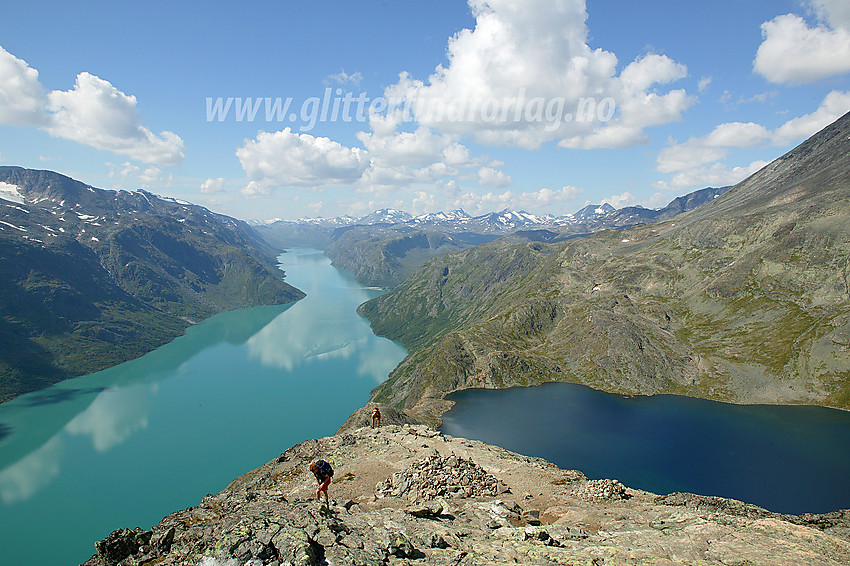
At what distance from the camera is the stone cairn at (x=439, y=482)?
37.8 m

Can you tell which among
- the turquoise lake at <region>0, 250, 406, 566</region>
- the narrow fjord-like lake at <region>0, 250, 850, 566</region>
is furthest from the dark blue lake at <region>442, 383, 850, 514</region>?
the turquoise lake at <region>0, 250, 406, 566</region>

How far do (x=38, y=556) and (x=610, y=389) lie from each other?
190988 millimetres

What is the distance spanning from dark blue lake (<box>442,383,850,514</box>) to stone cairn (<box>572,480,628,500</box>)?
71.2 meters

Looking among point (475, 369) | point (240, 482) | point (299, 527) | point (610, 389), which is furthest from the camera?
point (475, 369)

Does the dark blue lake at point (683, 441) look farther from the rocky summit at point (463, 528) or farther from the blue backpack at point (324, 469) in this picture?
the blue backpack at point (324, 469)

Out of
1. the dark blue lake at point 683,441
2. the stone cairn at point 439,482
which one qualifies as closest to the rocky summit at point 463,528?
the stone cairn at point 439,482

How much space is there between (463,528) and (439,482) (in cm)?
1174

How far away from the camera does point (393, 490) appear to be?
127 feet

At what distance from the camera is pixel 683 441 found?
12256 cm

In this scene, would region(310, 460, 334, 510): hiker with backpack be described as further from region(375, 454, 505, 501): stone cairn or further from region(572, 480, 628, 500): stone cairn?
region(572, 480, 628, 500): stone cairn

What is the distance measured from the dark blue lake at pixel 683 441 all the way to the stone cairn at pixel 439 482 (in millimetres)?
76546

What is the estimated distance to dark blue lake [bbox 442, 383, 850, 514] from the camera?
325ft

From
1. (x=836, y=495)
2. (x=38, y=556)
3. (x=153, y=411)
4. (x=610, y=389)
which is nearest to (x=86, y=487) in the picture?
(x=38, y=556)

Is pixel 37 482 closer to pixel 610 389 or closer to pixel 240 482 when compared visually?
pixel 240 482
